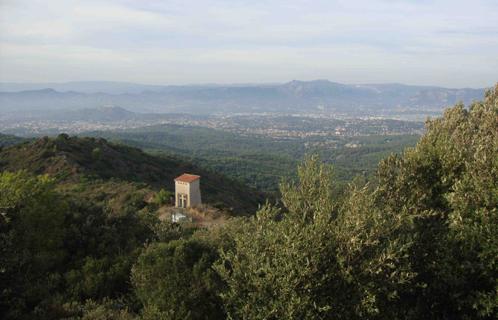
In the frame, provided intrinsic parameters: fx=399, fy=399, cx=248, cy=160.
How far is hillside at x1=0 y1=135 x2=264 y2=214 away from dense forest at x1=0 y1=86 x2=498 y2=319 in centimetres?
3320

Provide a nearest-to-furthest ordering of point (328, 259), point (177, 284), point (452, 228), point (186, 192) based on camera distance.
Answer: point (328, 259) → point (452, 228) → point (177, 284) → point (186, 192)

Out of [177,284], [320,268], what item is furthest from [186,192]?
[320,268]

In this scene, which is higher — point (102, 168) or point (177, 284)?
point (177, 284)

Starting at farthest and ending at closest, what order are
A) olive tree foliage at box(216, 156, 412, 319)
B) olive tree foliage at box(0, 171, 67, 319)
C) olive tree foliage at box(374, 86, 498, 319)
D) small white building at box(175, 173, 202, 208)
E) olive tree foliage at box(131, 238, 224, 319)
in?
small white building at box(175, 173, 202, 208), olive tree foliage at box(0, 171, 67, 319), olive tree foliage at box(131, 238, 224, 319), olive tree foliage at box(374, 86, 498, 319), olive tree foliage at box(216, 156, 412, 319)

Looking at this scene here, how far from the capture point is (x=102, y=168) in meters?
63.8

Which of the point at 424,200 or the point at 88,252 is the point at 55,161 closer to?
the point at 88,252

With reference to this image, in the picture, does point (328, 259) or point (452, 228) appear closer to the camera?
point (328, 259)

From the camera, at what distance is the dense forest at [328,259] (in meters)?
11.3

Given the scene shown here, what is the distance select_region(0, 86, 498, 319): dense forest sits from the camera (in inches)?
446

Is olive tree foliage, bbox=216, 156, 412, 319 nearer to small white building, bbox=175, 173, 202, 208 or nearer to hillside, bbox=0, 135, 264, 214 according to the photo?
small white building, bbox=175, 173, 202, 208

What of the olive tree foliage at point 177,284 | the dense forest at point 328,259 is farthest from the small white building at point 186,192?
the olive tree foliage at point 177,284

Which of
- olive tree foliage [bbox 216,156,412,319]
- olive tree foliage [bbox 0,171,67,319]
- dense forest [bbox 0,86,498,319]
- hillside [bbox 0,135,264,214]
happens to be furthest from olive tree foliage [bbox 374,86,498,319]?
hillside [bbox 0,135,264,214]

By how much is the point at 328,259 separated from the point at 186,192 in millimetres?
29311

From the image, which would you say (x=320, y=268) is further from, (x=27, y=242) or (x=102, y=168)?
(x=102, y=168)
